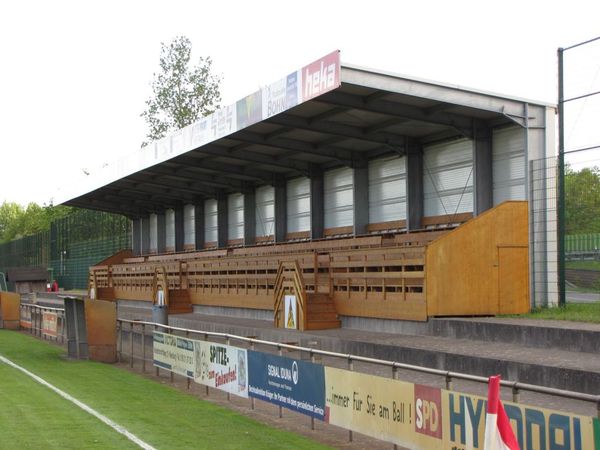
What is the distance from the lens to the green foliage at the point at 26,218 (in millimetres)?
114938

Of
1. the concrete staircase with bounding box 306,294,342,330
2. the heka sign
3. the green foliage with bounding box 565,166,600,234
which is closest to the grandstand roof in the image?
the heka sign

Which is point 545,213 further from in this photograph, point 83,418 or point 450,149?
point 83,418

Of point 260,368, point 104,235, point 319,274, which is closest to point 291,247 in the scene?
point 319,274

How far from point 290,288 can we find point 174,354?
6658 millimetres

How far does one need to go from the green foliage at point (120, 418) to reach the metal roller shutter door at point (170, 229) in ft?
97.2

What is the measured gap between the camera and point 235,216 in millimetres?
39719

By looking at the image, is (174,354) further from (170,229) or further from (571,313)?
(170,229)

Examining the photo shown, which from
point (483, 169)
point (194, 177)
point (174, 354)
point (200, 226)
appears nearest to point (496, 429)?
point (174, 354)

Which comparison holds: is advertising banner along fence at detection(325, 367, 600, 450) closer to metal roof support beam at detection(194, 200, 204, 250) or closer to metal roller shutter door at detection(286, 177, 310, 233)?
metal roller shutter door at detection(286, 177, 310, 233)

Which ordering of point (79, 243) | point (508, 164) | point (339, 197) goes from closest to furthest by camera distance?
1. point (508, 164)
2. point (339, 197)
3. point (79, 243)

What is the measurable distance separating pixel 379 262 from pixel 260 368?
8.11 metres

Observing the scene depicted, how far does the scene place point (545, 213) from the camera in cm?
1858

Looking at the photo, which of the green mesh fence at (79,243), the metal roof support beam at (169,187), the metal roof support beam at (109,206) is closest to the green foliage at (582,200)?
the metal roof support beam at (169,187)

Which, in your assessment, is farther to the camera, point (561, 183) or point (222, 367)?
point (561, 183)
